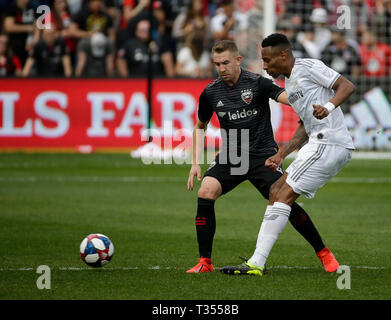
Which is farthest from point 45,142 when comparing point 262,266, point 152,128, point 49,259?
point 262,266

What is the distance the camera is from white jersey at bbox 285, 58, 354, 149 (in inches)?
305

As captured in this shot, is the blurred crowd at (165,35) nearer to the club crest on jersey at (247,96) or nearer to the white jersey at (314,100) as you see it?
the club crest on jersey at (247,96)

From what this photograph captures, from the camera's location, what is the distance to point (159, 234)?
35.2ft

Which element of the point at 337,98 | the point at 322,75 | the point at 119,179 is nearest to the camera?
the point at 337,98

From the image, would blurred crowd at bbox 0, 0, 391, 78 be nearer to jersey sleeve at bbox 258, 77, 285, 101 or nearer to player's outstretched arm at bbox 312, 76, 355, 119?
jersey sleeve at bbox 258, 77, 285, 101

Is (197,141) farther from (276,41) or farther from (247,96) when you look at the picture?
(276,41)

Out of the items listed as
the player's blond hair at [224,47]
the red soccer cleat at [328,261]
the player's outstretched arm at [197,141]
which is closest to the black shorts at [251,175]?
the player's outstretched arm at [197,141]

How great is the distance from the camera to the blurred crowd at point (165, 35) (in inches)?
865

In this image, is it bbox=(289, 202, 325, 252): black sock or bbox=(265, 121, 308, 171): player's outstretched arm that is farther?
bbox=(289, 202, 325, 252): black sock

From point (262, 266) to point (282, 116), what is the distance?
1400 cm

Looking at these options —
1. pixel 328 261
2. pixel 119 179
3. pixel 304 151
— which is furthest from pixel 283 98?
pixel 119 179

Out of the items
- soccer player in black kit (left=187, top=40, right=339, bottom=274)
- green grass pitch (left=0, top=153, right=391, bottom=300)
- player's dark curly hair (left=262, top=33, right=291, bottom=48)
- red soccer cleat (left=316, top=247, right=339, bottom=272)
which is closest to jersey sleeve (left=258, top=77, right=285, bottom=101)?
soccer player in black kit (left=187, top=40, right=339, bottom=274)

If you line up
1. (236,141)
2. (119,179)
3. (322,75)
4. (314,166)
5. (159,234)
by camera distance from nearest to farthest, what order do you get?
(322,75)
(314,166)
(236,141)
(159,234)
(119,179)

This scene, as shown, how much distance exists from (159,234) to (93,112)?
10.8m
